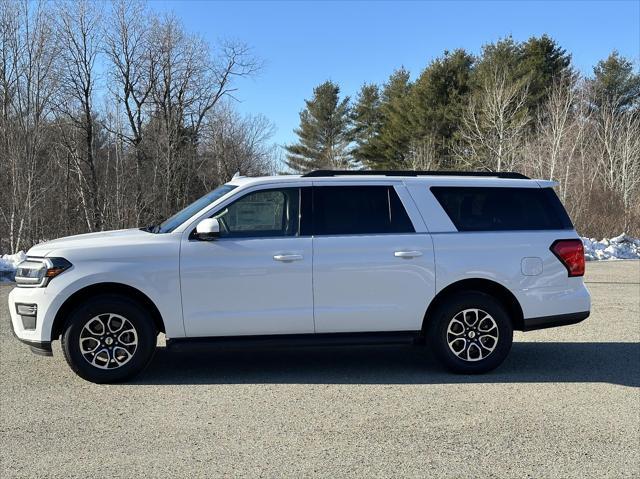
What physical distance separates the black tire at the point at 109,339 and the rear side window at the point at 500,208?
320cm

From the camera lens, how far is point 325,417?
478 centimetres

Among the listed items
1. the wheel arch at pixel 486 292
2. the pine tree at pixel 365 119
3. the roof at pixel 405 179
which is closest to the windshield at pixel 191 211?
the roof at pixel 405 179

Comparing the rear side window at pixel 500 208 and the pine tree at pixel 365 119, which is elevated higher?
the pine tree at pixel 365 119

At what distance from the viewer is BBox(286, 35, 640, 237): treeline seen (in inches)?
1089

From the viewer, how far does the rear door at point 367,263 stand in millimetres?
5746

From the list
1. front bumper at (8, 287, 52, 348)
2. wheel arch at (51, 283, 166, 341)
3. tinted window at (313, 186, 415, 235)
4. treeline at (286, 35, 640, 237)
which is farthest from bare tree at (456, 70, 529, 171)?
front bumper at (8, 287, 52, 348)

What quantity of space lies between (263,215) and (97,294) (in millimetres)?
1733

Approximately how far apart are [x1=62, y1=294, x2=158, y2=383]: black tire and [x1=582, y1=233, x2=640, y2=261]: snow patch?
1606cm

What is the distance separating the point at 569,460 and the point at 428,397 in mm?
1490

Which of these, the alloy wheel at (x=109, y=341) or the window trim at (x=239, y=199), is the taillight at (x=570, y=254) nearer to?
the window trim at (x=239, y=199)

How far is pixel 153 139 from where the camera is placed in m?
27.4

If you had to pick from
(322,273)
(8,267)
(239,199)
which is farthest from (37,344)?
(8,267)

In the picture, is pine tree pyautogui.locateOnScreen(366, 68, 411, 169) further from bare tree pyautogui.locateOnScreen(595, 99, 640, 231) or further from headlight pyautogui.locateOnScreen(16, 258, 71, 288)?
headlight pyautogui.locateOnScreen(16, 258, 71, 288)

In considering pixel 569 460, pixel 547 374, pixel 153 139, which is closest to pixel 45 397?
pixel 569 460
